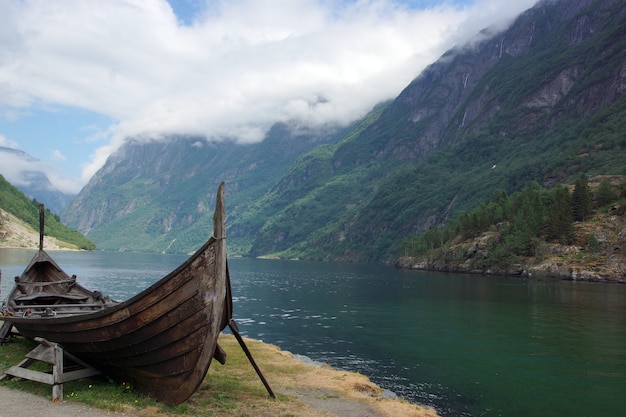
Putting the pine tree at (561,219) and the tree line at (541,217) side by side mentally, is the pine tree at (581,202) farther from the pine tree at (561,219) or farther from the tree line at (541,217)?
the pine tree at (561,219)

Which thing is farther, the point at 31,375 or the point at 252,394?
the point at 252,394

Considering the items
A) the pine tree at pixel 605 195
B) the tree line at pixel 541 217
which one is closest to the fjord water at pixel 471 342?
the tree line at pixel 541 217

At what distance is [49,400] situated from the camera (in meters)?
18.2

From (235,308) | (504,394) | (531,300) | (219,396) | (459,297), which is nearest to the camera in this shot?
(219,396)

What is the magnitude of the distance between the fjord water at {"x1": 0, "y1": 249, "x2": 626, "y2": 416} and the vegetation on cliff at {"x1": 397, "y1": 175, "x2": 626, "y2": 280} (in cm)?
4103

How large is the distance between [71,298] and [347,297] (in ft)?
189

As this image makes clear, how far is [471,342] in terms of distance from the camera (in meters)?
43.3

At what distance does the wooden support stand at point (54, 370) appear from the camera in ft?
61.1

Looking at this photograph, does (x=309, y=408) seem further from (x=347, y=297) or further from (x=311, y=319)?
(x=347, y=297)

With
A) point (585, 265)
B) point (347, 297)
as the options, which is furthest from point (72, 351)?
point (585, 265)

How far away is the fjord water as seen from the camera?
27531 mm

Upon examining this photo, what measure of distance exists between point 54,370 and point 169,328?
490cm

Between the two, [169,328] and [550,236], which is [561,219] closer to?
[550,236]

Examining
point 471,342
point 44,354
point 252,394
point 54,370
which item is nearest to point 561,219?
point 471,342
